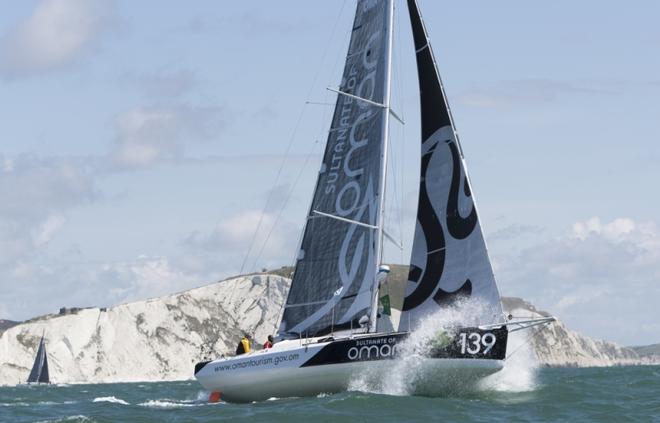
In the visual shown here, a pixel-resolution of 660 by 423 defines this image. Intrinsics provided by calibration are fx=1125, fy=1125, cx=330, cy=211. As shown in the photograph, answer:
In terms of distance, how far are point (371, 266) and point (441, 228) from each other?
2333 mm

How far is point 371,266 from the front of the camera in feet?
99.2

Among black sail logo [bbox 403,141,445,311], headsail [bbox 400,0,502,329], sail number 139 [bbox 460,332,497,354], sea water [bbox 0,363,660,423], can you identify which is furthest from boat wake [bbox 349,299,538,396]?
black sail logo [bbox 403,141,445,311]

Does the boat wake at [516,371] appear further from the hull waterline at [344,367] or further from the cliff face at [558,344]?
the cliff face at [558,344]

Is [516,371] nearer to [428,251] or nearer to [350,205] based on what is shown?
[428,251]

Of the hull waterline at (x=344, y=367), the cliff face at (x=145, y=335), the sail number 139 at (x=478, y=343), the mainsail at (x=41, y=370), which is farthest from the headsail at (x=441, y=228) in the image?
the cliff face at (x=145, y=335)

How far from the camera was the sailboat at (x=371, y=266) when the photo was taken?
27984 mm

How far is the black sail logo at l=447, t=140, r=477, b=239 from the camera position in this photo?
28562 millimetres

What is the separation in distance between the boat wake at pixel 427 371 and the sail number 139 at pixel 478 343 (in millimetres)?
490

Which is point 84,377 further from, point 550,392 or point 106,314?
point 550,392

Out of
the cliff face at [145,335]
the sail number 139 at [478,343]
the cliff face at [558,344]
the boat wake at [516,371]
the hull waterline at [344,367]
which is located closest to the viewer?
the sail number 139 at [478,343]

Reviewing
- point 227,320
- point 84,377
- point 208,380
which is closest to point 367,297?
point 208,380

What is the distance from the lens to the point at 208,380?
3103 centimetres

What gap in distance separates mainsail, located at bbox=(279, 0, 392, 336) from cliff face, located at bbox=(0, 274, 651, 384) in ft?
187

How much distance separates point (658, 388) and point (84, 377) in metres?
58.2
